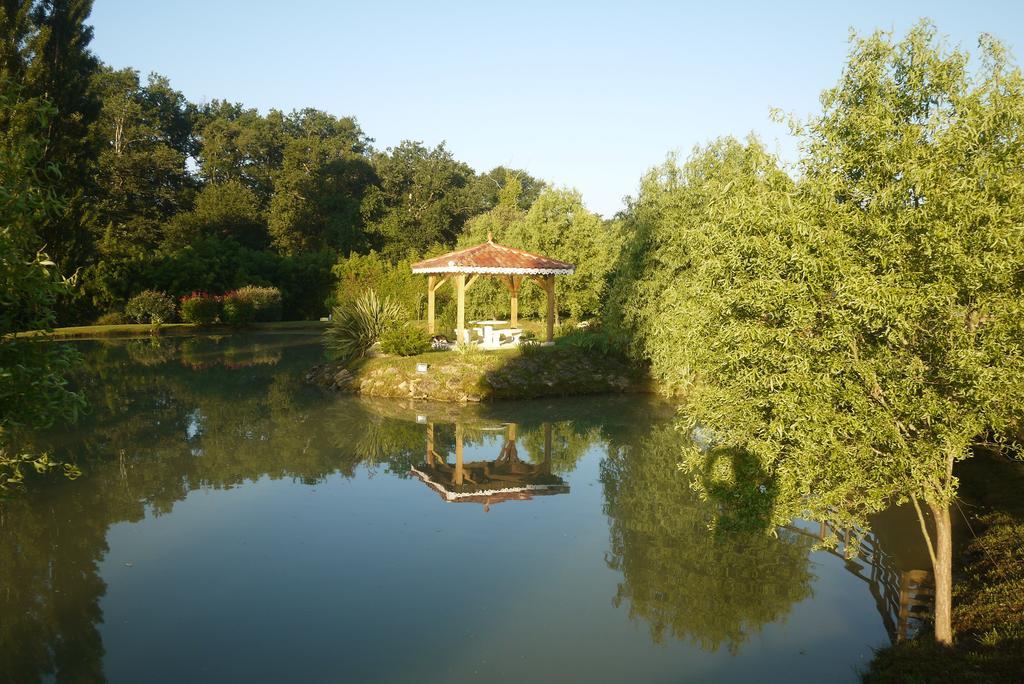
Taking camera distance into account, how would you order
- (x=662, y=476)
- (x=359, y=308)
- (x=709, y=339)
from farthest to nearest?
(x=359, y=308), (x=662, y=476), (x=709, y=339)

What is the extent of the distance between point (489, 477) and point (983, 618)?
27.6 feet

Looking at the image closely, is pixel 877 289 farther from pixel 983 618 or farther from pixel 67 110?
pixel 67 110

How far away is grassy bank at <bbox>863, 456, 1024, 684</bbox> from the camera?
618 centimetres

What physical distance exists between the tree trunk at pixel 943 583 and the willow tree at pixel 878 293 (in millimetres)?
17

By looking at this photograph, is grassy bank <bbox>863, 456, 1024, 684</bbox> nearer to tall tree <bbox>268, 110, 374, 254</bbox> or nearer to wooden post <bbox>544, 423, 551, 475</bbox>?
wooden post <bbox>544, 423, 551, 475</bbox>

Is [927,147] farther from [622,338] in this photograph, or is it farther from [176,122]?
[176,122]

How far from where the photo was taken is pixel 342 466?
14.4 metres

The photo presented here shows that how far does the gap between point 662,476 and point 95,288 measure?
3201 cm

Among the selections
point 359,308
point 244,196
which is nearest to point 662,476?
point 359,308

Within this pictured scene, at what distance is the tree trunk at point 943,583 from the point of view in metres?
6.83

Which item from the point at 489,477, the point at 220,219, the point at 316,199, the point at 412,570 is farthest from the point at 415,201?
the point at 412,570

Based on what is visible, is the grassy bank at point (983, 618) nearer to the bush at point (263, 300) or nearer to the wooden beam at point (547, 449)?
the wooden beam at point (547, 449)

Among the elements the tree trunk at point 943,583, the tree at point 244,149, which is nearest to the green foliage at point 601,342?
the tree trunk at point 943,583

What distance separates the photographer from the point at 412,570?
9211 mm
